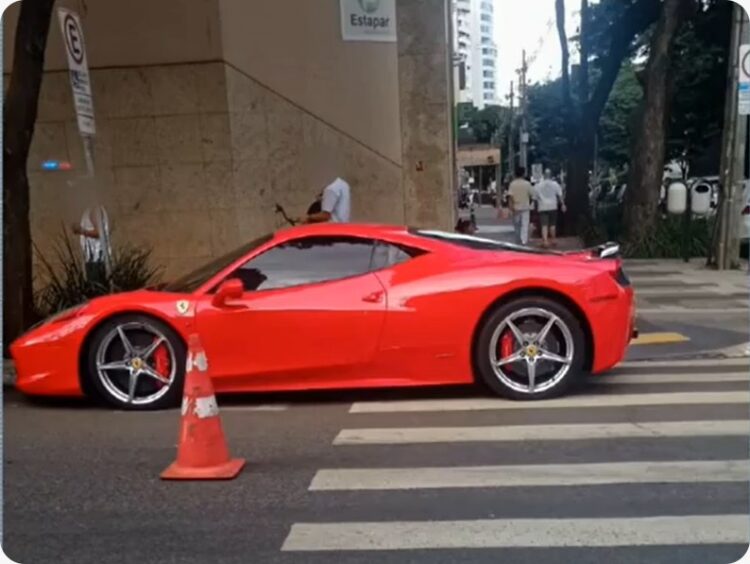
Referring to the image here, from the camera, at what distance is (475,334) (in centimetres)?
677

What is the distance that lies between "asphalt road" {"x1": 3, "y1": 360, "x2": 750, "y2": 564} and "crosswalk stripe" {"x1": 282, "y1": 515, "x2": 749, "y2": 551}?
1cm

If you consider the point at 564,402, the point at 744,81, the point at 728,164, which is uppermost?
the point at 744,81

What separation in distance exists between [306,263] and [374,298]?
606 mm

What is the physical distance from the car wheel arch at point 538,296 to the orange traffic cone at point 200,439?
86.9 inches

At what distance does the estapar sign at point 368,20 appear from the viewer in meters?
15.7

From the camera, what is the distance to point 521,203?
2000 cm

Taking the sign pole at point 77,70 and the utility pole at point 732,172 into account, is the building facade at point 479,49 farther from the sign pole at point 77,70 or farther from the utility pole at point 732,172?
the sign pole at point 77,70

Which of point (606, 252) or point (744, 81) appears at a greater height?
point (744, 81)

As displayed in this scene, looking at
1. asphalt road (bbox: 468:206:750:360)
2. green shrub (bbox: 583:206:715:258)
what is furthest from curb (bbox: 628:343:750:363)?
green shrub (bbox: 583:206:715:258)

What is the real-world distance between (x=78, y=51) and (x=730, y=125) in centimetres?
1014

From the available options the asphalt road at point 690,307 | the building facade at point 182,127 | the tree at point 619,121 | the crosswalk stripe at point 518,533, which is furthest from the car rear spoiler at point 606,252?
the tree at point 619,121

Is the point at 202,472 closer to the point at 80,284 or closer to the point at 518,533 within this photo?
the point at 518,533

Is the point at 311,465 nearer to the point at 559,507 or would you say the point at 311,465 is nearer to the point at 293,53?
the point at 559,507

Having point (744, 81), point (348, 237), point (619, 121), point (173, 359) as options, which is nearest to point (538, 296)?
point (348, 237)
